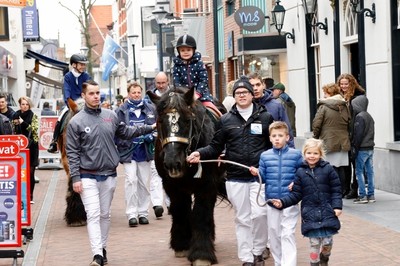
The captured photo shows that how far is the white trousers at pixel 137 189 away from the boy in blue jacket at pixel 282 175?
515cm

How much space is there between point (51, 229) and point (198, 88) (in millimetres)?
3942

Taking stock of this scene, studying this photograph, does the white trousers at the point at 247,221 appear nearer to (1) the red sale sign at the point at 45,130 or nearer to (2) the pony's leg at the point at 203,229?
(2) the pony's leg at the point at 203,229

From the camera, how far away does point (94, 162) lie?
1058cm

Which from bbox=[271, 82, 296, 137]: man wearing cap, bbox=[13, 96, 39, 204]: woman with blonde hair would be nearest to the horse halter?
bbox=[13, 96, 39, 204]: woman with blonde hair

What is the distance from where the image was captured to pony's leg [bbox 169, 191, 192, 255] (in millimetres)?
11133

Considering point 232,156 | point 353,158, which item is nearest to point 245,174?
point 232,156

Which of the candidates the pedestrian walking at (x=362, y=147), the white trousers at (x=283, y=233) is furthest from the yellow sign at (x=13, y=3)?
the white trousers at (x=283, y=233)

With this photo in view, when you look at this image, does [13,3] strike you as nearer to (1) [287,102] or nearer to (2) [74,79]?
(2) [74,79]

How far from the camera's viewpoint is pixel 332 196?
29.7 ft

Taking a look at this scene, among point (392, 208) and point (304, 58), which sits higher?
point (304, 58)

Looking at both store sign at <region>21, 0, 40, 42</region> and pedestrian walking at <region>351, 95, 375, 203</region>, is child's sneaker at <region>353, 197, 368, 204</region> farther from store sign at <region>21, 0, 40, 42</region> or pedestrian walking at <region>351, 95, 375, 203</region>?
store sign at <region>21, 0, 40, 42</region>

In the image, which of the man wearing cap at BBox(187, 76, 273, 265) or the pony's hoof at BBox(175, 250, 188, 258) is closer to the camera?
the man wearing cap at BBox(187, 76, 273, 265)

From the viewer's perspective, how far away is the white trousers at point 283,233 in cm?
932

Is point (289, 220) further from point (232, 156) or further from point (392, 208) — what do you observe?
point (392, 208)
